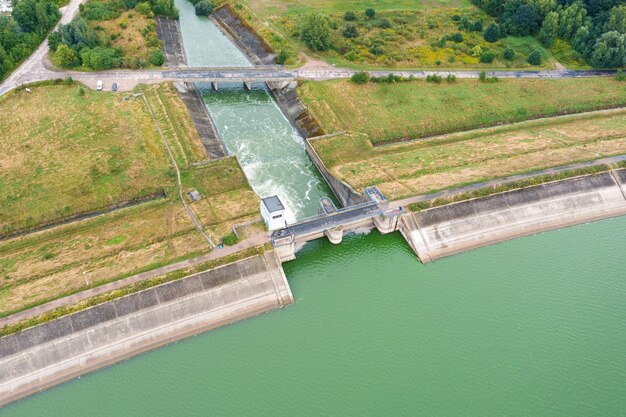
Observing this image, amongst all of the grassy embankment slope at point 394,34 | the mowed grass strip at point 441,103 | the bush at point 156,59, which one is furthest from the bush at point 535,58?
the bush at point 156,59

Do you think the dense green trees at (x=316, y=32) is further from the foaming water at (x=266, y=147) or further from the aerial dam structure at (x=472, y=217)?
the aerial dam structure at (x=472, y=217)

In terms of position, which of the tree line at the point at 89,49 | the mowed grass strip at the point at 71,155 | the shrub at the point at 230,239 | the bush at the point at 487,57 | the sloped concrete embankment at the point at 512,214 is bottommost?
the sloped concrete embankment at the point at 512,214

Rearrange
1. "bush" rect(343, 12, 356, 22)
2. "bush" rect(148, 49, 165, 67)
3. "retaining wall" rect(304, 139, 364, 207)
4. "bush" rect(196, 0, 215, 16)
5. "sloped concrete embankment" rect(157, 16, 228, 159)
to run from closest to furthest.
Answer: "retaining wall" rect(304, 139, 364, 207) → "sloped concrete embankment" rect(157, 16, 228, 159) → "bush" rect(148, 49, 165, 67) → "bush" rect(343, 12, 356, 22) → "bush" rect(196, 0, 215, 16)

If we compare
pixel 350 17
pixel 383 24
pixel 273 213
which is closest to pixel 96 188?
pixel 273 213

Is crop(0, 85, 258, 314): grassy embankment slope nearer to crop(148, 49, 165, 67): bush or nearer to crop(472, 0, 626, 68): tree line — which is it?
crop(148, 49, 165, 67): bush

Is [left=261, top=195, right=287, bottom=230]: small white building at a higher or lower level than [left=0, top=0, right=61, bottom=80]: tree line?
lower

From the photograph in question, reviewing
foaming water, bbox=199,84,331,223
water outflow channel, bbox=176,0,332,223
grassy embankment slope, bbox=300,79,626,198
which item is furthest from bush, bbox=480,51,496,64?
foaming water, bbox=199,84,331,223
